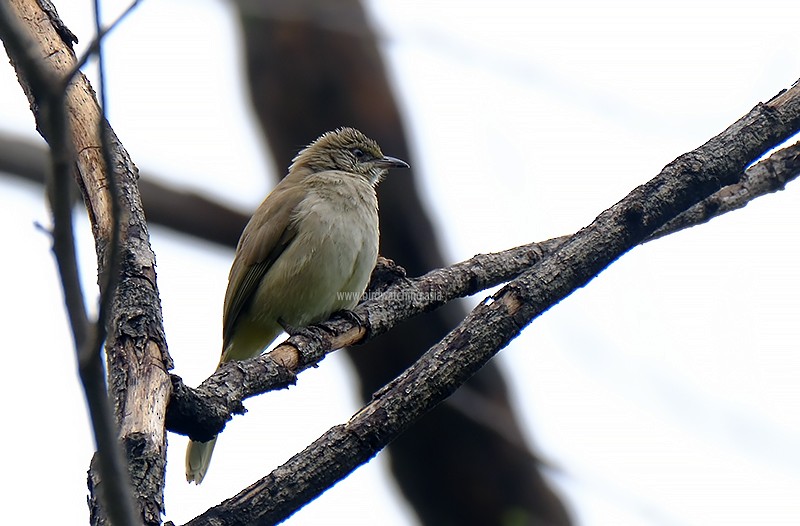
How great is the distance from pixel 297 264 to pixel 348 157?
5.22 ft

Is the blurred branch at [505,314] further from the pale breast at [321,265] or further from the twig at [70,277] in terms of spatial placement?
the pale breast at [321,265]

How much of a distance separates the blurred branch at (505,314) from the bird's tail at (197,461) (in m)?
1.41

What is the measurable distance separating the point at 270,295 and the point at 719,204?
2.74 m

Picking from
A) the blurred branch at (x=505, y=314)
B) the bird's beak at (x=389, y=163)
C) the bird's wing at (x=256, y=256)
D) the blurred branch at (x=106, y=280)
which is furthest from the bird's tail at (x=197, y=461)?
the bird's beak at (x=389, y=163)

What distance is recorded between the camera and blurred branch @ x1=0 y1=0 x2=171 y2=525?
1.89 meters

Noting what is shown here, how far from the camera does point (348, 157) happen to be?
7.31m

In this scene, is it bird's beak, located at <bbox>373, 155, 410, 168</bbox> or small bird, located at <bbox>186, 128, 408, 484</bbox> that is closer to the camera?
small bird, located at <bbox>186, 128, 408, 484</bbox>

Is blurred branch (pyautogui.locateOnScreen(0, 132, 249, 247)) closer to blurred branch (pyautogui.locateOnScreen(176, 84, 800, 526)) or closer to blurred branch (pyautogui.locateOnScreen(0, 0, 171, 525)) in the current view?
blurred branch (pyautogui.locateOnScreen(0, 0, 171, 525))

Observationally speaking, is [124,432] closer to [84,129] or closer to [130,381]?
[130,381]

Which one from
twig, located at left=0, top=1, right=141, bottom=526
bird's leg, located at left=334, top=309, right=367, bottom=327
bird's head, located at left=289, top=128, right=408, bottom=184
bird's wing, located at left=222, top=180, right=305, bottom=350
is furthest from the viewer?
bird's head, located at left=289, top=128, right=408, bottom=184

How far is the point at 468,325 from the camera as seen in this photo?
361 cm

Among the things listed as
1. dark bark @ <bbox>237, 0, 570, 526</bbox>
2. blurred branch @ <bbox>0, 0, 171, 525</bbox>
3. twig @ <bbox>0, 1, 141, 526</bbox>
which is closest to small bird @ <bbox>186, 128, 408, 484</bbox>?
dark bark @ <bbox>237, 0, 570, 526</bbox>

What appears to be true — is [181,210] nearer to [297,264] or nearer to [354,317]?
[297,264]

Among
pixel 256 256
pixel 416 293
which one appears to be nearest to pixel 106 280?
pixel 416 293
